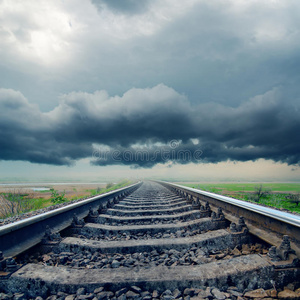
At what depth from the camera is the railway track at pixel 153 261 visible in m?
1.64

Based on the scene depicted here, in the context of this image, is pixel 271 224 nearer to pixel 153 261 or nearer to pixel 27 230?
pixel 153 261

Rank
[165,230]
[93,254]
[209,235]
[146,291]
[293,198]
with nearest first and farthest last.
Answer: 1. [146,291]
2. [93,254]
3. [209,235]
4. [165,230]
5. [293,198]

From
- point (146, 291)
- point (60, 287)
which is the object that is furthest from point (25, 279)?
point (146, 291)

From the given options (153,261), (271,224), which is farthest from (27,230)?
(271,224)

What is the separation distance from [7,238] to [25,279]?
619 millimetres

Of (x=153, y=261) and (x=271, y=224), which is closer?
(x=153, y=261)

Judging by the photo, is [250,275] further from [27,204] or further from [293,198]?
[27,204]

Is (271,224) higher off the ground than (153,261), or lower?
higher

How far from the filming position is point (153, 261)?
86.4 inches

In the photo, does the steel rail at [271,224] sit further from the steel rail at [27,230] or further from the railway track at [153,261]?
the steel rail at [27,230]

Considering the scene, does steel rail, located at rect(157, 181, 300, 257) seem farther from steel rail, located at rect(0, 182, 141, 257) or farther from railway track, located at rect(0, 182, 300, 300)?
steel rail, located at rect(0, 182, 141, 257)

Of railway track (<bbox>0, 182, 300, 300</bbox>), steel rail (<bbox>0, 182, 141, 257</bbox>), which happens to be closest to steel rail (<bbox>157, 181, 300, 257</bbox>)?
railway track (<bbox>0, 182, 300, 300</bbox>)

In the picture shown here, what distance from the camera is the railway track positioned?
164 centimetres

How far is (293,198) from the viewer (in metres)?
6.44
